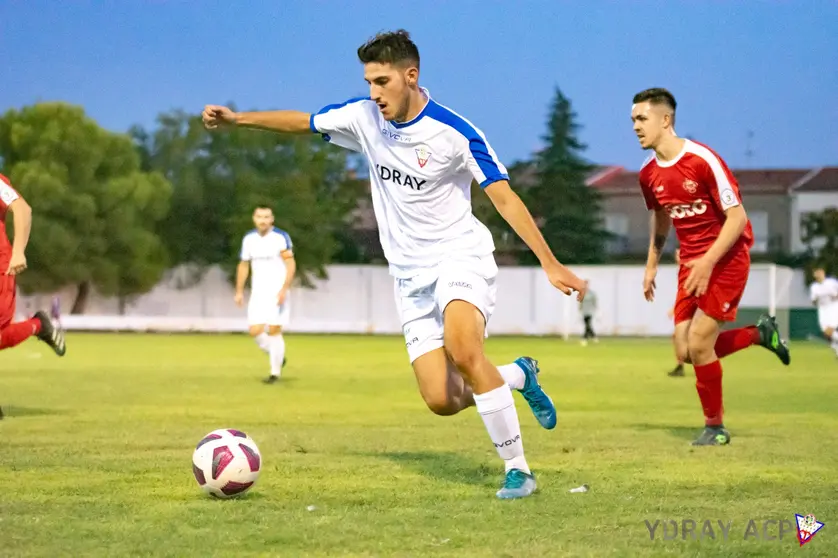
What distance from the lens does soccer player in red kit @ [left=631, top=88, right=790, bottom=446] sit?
941cm

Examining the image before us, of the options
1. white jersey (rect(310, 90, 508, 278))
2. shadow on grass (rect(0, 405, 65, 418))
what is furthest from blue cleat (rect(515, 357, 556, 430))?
shadow on grass (rect(0, 405, 65, 418))

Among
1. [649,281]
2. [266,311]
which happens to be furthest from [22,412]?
[649,281]

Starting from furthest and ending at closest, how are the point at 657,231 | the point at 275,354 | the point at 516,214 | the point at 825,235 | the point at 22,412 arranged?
1. the point at 825,235
2. the point at 275,354
3. the point at 22,412
4. the point at 657,231
5. the point at 516,214

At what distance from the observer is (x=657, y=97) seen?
964 centimetres

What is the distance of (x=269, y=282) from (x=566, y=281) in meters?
12.2

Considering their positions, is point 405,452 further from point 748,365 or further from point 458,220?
point 748,365

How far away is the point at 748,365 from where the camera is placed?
24.3 meters

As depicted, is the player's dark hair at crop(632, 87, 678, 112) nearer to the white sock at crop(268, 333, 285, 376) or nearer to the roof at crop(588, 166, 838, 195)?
the white sock at crop(268, 333, 285, 376)

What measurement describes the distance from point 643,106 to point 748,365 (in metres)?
15.8

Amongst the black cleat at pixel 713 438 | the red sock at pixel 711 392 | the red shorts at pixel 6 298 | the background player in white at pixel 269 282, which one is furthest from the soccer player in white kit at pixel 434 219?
the background player in white at pixel 269 282

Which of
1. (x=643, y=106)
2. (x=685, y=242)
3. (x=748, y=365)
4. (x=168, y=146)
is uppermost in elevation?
(x=168, y=146)

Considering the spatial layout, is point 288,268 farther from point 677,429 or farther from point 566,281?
point 566,281

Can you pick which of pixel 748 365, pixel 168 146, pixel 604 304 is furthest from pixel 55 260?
pixel 748 365

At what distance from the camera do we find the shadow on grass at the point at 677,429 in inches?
401
